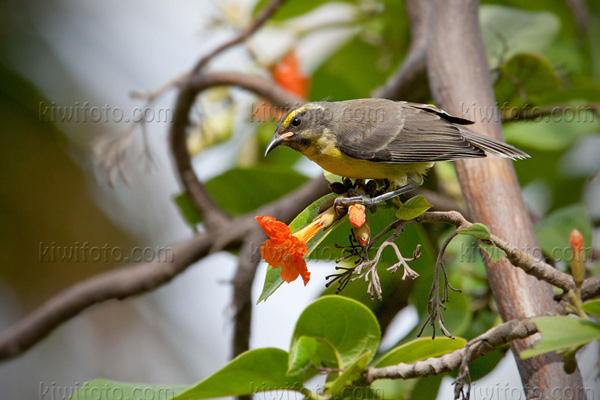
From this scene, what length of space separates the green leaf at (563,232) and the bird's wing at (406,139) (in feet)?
2.07

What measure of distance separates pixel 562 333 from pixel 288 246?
66 cm

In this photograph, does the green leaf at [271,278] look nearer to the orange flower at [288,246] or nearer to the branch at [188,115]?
the orange flower at [288,246]

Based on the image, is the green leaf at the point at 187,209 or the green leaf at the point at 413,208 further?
the green leaf at the point at 187,209

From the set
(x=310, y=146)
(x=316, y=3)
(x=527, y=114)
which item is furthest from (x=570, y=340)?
(x=316, y=3)

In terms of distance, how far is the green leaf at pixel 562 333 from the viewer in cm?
131

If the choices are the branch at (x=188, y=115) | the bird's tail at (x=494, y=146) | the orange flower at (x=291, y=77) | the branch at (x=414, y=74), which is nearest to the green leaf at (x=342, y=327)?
the bird's tail at (x=494, y=146)

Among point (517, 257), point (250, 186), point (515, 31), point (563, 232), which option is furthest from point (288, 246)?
point (515, 31)

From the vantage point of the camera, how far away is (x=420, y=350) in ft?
5.61

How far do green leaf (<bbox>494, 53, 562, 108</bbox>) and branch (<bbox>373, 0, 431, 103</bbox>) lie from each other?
35cm
